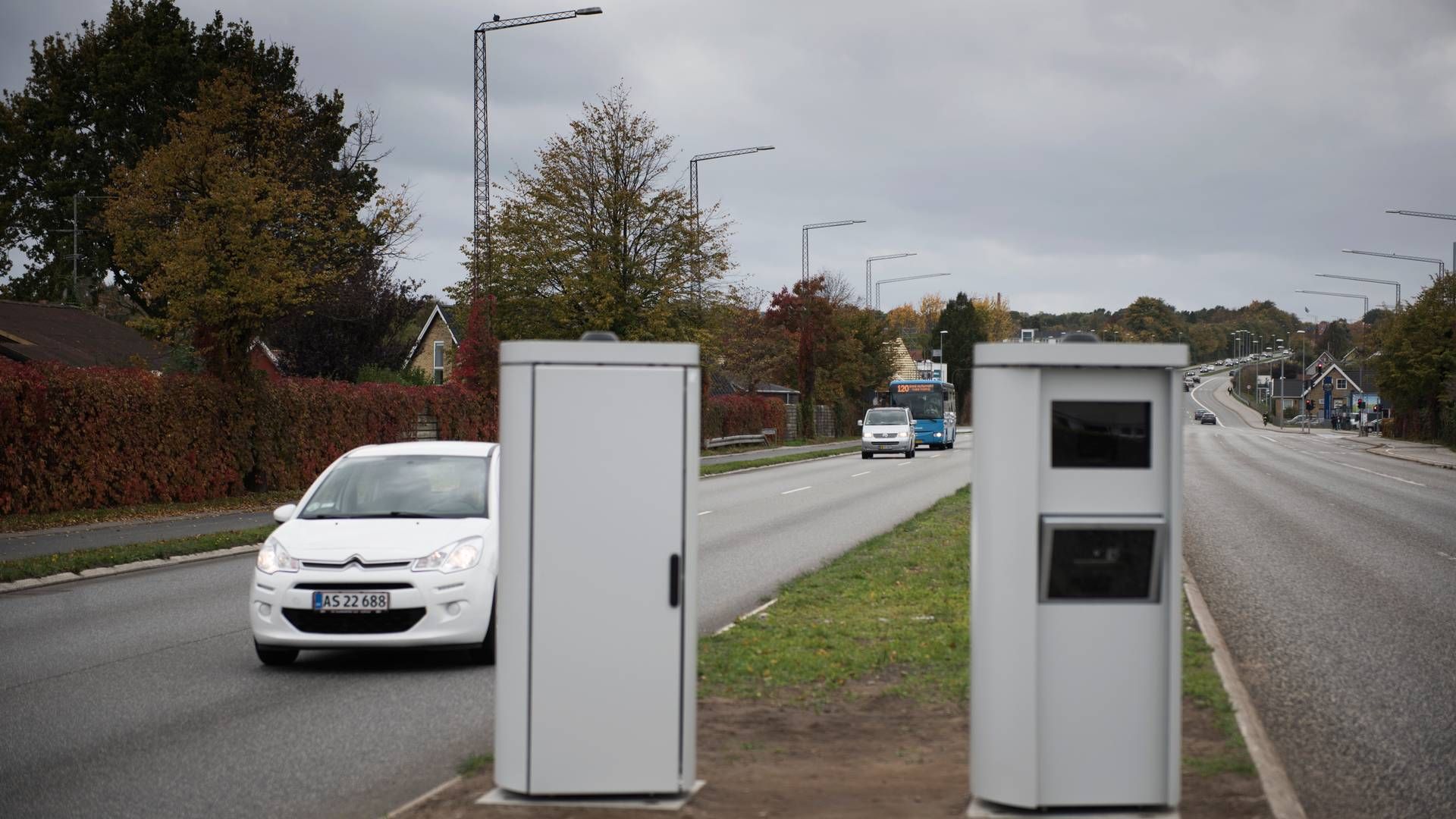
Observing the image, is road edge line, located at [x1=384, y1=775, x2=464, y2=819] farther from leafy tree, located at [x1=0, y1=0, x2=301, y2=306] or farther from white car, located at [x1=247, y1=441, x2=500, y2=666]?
leafy tree, located at [x1=0, y1=0, x2=301, y2=306]

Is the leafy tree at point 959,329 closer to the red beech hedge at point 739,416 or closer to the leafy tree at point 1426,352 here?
the leafy tree at point 1426,352

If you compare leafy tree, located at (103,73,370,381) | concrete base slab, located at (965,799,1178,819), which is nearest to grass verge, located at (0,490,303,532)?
leafy tree, located at (103,73,370,381)

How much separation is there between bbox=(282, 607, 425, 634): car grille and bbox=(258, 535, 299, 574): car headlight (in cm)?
29

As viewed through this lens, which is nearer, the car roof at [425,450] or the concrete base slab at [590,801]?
the concrete base slab at [590,801]

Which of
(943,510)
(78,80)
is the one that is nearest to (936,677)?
(943,510)

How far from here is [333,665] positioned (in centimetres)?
951

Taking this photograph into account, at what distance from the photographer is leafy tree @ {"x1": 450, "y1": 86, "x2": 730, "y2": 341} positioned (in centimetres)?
3709

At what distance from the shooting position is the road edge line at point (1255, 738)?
5.29 metres

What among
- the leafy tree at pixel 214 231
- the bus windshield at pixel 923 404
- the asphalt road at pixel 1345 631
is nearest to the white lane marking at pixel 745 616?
the asphalt road at pixel 1345 631

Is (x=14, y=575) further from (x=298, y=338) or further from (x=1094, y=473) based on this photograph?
(x=298, y=338)

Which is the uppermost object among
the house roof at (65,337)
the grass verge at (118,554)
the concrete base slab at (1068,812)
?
the house roof at (65,337)

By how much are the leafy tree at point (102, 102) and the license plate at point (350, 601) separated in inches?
1634

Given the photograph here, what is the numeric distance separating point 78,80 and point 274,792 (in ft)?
165

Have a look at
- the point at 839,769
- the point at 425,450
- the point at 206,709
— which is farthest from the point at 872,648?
the point at 206,709
